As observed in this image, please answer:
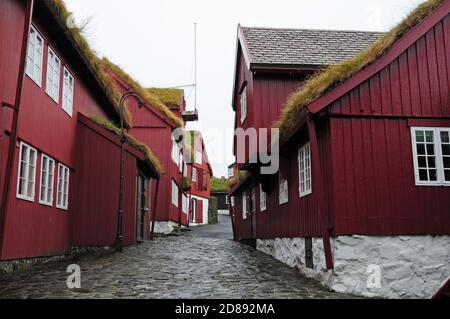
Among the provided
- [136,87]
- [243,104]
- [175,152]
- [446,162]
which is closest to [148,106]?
[136,87]

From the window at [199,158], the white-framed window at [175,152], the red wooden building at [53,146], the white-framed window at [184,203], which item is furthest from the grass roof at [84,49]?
the window at [199,158]

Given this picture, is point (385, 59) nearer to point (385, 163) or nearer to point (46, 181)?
point (385, 163)

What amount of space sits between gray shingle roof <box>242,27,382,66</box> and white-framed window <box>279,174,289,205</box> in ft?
13.2

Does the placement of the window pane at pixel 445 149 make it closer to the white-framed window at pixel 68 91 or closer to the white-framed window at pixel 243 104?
the white-framed window at pixel 243 104

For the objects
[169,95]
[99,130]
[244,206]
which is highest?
[169,95]

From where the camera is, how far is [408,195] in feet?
30.8

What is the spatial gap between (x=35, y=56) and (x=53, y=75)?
4.84 ft

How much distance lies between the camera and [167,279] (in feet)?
32.2

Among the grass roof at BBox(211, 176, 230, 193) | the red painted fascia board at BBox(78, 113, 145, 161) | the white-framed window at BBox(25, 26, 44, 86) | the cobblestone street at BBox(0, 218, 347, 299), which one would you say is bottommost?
the cobblestone street at BBox(0, 218, 347, 299)

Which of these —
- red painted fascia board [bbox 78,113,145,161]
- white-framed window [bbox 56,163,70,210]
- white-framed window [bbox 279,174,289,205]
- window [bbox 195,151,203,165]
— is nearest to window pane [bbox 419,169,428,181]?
white-framed window [bbox 279,174,289,205]

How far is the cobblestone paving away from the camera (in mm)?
8281

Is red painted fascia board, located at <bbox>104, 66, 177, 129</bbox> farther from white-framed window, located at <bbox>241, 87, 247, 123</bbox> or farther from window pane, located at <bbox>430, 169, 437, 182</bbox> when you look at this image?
window pane, located at <bbox>430, 169, 437, 182</bbox>
